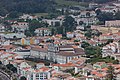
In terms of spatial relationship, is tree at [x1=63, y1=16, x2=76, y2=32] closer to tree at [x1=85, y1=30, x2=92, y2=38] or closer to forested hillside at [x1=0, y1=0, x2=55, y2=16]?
tree at [x1=85, y1=30, x2=92, y2=38]

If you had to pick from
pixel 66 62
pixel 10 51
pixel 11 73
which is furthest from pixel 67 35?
pixel 11 73

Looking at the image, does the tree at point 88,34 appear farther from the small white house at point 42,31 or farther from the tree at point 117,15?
the tree at point 117,15

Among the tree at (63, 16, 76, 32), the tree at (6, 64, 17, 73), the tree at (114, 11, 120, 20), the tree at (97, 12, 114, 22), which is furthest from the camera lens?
the tree at (114, 11, 120, 20)

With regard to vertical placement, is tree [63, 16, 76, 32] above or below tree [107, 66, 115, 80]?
below

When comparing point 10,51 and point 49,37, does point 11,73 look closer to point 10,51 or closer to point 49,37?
point 10,51

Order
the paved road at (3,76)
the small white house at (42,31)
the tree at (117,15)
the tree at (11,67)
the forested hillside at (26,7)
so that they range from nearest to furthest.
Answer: the paved road at (3,76) → the tree at (11,67) → the small white house at (42,31) → the tree at (117,15) → the forested hillside at (26,7)

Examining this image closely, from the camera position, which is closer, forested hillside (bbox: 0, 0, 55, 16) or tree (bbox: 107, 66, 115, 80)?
tree (bbox: 107, 66, 115, 80)

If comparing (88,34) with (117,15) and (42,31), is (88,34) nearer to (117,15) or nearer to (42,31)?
(42,31)

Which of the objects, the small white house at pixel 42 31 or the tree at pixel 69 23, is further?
the tree at pixel 69 23

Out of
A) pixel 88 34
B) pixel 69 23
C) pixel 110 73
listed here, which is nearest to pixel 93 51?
pixel 110 73

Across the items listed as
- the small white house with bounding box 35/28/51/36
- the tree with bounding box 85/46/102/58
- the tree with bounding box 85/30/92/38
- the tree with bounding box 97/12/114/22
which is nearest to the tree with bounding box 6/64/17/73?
the tree with bounding box 85/46/102/58

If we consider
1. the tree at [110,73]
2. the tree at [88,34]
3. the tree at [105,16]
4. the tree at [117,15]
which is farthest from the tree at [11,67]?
the tree at [117,15]
